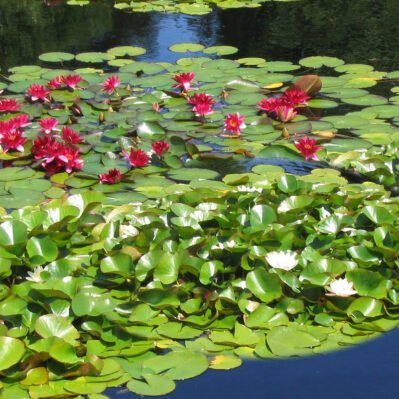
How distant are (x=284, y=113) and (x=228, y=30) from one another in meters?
2.29

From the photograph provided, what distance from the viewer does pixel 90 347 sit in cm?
287

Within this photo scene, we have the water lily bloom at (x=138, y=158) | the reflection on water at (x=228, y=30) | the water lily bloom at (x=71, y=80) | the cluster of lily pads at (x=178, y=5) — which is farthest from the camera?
the cluster of lily pads at (x=178, y=5)

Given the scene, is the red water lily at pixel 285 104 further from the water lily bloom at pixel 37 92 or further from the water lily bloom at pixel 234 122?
the water lily bloom at pixel 37 92

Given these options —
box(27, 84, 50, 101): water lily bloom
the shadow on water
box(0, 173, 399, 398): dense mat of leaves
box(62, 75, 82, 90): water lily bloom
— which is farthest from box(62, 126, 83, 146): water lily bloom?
the shadow on water

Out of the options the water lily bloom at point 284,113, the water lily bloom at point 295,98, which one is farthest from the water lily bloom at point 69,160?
the water lily bloom at point 295,98

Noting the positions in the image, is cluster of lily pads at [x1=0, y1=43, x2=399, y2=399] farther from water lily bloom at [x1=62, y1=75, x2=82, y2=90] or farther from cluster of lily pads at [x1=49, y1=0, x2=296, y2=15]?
cluster of lily pads at [x1=49, y1=0, x2=296, y2=15]

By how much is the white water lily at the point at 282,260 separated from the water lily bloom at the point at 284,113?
190cm

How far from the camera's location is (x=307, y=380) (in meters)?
2.76

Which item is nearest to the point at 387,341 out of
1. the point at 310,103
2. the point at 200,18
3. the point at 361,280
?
the point at 361,280

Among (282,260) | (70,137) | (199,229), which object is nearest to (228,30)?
(70,137)

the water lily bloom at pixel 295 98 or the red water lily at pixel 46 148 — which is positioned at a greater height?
the water lily bloom at pixel 295 98

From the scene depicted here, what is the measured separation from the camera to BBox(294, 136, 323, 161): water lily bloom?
4410 millimetres

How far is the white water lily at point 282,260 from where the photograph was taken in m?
3.12

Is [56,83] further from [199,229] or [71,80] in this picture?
[199,229]
